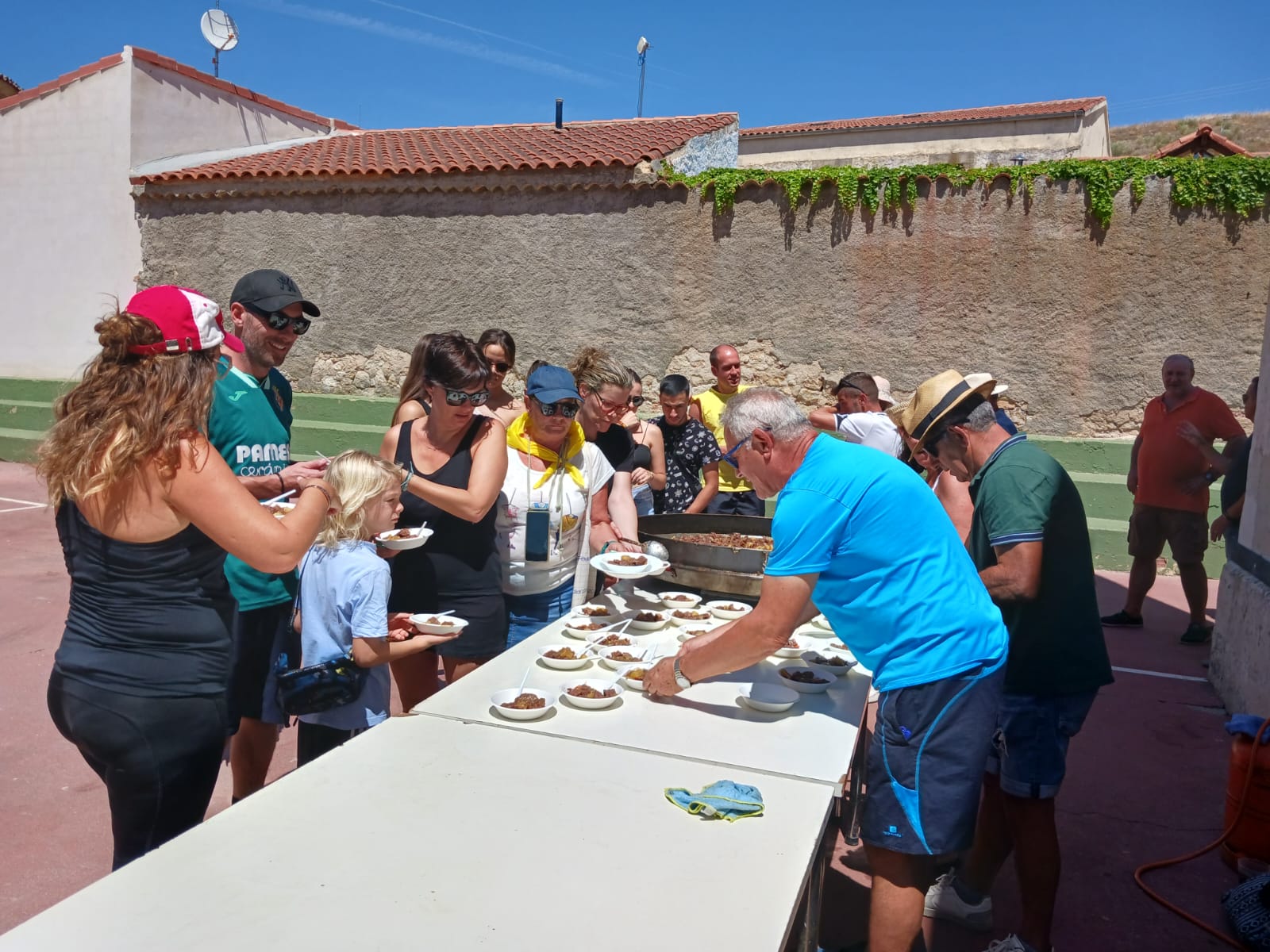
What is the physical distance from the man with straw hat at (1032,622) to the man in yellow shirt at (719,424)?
3.14 meters

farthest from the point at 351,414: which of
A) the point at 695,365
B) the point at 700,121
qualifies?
the point at 700,121

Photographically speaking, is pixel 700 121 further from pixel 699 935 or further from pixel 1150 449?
pixel 699 935

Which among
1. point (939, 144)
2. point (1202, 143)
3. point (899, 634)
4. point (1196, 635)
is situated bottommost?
point (1196, 635)

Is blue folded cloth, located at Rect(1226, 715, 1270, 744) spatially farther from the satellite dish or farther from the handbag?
the satellite dish

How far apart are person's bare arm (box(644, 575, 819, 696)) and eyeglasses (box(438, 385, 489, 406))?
1.22 metres

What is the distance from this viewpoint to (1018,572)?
2.69m

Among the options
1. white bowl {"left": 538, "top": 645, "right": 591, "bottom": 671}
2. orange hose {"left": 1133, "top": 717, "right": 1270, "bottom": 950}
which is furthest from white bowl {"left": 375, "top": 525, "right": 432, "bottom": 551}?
orange hose {"left": 1133, "top": 717, "right": 1270, "bottom": 950}

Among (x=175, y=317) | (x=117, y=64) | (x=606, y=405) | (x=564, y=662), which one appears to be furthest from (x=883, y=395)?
(x=117, y=64)

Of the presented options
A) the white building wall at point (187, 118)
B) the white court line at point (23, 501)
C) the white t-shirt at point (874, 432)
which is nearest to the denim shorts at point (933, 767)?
the white t-shirt at point (874, 432)

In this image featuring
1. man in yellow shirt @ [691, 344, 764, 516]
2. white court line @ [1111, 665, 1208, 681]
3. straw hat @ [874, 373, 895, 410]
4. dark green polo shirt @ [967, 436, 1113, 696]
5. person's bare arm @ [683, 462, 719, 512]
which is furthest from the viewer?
straw hat @ [874, 373, 895, 410]

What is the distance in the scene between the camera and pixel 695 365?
10852mm

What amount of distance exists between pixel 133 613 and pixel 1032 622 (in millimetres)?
2418

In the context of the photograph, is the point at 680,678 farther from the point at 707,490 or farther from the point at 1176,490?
the point at 1176,490

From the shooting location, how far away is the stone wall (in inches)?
363
